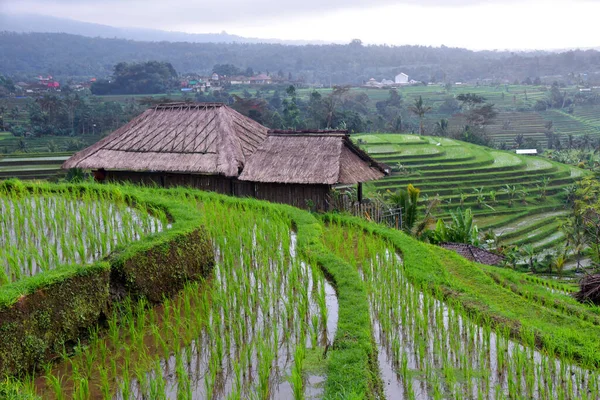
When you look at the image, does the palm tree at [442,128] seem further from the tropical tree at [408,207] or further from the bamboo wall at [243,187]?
the bamboo wall at [243,187]

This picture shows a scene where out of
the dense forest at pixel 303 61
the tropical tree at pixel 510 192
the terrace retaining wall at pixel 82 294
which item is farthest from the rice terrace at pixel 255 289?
the dense forest at pixel 303 61

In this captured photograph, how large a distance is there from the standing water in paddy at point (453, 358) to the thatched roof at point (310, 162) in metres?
5.42

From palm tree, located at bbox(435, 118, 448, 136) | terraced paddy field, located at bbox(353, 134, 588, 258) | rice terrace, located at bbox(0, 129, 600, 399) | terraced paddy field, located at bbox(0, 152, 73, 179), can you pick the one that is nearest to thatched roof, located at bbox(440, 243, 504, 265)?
rice terrace, located at bbox(0, 129, 600, 399)

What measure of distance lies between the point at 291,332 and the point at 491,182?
87.7 feet

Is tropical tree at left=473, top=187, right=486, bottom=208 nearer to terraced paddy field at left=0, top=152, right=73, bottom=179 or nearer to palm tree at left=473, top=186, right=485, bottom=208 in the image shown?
palm tree at left=473, top=186, right=485, bottom=208

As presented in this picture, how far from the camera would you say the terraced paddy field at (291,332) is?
4703 mm

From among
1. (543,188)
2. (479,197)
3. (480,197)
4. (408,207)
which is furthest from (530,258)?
(543,188)

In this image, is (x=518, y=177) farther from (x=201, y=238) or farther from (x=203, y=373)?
(x=203, y=373)

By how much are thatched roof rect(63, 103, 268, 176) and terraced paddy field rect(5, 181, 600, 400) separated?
548 centimetres

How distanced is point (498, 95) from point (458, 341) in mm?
71226

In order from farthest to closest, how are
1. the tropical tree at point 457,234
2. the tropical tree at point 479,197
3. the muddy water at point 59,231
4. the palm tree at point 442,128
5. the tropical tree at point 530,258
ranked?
the palm tree at point 442,128 < the tropical tree at point 479,197 < the tropical tree at point 530,258 < the tropical tree at point 457,234 < the muddy water at point 59,231

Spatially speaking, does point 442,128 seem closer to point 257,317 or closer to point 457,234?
point 457,234

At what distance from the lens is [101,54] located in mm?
136000

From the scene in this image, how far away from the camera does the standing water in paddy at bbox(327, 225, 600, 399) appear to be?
4.77 meters
